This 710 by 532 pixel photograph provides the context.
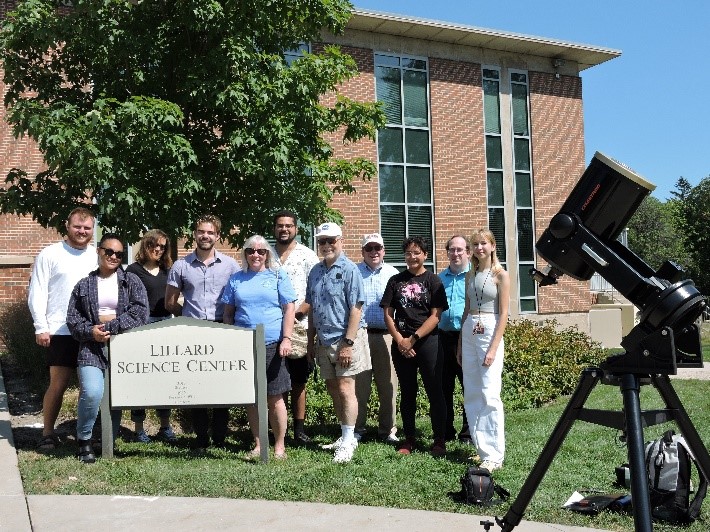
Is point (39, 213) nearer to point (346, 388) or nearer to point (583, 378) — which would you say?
point (346, 388)

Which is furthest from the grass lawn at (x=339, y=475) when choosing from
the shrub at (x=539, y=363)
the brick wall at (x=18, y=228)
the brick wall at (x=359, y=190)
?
the brick wall at (x=359, y=190)

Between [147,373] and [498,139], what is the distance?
16048 mm

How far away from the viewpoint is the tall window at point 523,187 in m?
21.1

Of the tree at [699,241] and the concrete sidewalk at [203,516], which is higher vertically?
the tree at [699,241]

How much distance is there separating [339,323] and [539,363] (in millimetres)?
4592

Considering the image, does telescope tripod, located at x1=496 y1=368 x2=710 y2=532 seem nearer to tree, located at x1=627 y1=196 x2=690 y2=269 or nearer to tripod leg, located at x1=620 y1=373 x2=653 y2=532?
tripod leg, located at x1=620 y1=373 x2=653 y2=532

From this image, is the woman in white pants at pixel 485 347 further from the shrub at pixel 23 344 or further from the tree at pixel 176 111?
the shrub at pixel 23 344

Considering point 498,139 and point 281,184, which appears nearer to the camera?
point 281,184

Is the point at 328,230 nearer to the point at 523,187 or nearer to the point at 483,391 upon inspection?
the point at 483,391

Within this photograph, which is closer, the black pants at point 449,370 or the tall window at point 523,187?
the black pants at point 449,370

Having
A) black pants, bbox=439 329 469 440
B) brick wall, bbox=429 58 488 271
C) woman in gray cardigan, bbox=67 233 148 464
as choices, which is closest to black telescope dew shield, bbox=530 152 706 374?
black pants, bbox=439 329 469 440

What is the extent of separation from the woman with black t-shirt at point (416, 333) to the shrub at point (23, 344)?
479 cm

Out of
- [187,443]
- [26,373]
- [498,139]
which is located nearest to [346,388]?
[187,443]

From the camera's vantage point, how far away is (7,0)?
14914 mm
